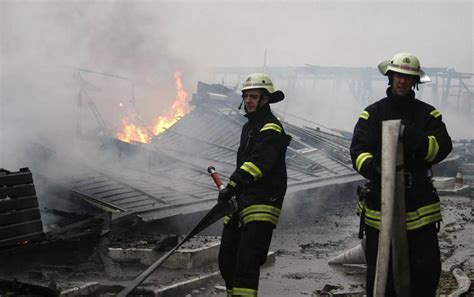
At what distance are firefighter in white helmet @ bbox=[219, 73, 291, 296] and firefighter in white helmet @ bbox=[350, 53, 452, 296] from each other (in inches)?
26.1

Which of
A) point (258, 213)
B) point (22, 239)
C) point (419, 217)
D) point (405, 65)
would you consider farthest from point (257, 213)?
point (22, 239)

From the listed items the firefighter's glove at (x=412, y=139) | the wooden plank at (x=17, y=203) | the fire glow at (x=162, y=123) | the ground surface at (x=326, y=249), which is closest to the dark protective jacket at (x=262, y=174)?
the firefighter's glove at (x=412, y=139)

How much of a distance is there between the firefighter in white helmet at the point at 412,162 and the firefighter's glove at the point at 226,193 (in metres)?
0.91

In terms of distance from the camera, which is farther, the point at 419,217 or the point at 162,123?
the point at 162,123

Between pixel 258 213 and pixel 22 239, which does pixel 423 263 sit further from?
pixel 22 239

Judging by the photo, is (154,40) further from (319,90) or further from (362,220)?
(319,90)

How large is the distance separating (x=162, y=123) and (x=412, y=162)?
1293 centimetres

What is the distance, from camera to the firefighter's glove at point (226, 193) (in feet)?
15.4

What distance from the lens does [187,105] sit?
57.9 feet

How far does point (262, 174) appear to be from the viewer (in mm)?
4805

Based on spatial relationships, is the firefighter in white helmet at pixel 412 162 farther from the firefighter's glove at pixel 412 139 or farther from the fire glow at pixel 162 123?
the fire glow at pixel 162 123

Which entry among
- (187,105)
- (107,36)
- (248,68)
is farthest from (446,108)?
(107,36)

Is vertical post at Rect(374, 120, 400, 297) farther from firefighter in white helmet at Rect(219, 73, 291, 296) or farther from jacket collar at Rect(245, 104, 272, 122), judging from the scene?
jacket collar at Rect(245, 104, 272, 122)

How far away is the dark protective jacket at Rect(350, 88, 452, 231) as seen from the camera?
4.29 metres
